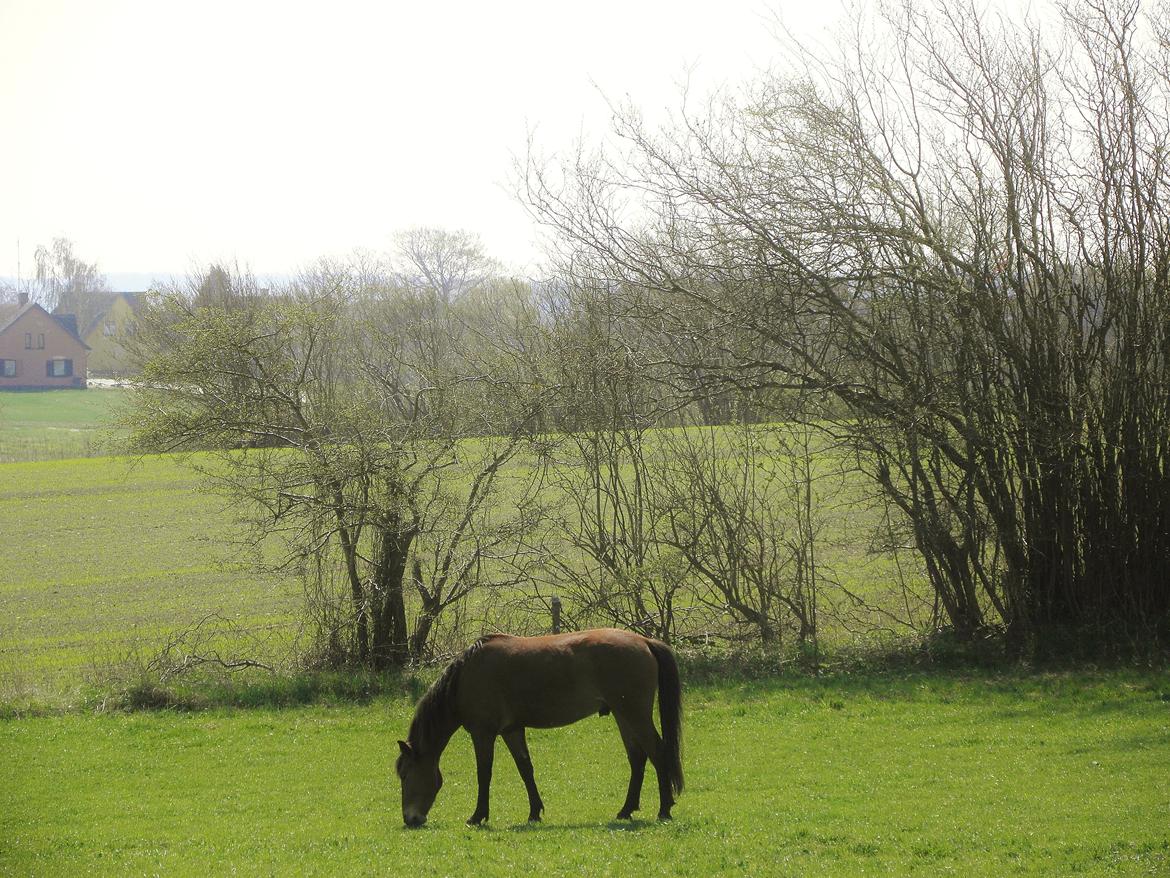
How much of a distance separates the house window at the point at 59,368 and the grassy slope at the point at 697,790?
216 feet

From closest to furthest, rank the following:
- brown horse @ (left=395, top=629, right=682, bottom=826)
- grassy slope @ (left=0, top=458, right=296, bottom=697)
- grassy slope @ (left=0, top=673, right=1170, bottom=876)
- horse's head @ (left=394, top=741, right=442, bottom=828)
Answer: grassy slope @ (left=0, top=673, right=1170, bottom=876), brown horse @ (left=395, top=629, right=682, bottom=826), horse's head @ (left=394, top=741, right=442, bottom=828), grassy slope @ (left=0, top=458, right=296, bottom=697)

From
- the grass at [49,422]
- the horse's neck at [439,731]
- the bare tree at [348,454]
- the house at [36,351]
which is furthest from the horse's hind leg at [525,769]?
the house at [36,351]

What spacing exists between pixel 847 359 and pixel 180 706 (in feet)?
31.9

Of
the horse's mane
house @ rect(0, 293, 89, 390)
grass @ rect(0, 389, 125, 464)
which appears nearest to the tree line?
the horse's mane

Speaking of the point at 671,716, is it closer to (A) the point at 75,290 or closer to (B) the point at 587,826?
(B) the point at 587,826

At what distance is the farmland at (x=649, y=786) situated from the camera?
21.7ft

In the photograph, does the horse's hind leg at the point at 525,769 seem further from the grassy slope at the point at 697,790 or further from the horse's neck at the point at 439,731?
the horse's neck at the point at 439,731

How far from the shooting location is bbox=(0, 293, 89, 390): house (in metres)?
71.1

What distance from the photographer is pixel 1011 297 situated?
14000mm

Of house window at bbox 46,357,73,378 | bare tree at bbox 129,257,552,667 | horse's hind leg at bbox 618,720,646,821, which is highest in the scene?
house window at bbox 46,357,73,378

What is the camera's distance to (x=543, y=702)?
26.1ft

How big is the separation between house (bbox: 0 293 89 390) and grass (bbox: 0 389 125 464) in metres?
3.53

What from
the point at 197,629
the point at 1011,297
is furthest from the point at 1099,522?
the point at 197,629

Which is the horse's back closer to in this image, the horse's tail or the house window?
the horse's tail
